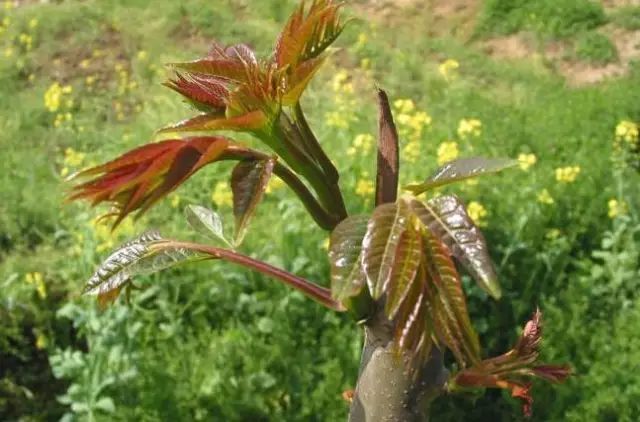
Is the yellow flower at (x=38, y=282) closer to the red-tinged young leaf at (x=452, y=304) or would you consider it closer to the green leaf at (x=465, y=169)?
the green leaf at (x=465, y=169)

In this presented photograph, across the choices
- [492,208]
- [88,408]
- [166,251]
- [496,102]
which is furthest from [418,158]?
[166,251]

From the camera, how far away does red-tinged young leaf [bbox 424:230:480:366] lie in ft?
2.00

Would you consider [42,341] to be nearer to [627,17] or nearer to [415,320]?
[415,320]

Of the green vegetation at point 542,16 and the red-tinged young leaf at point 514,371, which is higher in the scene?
the red-tinged young leaf at point 514,371

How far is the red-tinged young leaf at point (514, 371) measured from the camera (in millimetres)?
752

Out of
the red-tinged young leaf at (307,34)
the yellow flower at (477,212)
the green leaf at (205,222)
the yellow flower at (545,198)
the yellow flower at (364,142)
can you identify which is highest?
the red-tinged young leaf at (307,34)

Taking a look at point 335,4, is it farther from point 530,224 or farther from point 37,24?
point 37,24

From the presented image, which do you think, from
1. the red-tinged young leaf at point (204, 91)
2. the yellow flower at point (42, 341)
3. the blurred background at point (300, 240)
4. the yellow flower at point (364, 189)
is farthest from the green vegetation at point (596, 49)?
the red-tinged young leaf at point (204, 91)

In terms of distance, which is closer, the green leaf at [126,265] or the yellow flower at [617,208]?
the green leaf at [126,265]

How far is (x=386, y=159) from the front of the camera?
28.8 inches

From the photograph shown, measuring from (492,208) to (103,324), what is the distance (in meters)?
1.54

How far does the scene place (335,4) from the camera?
0.72 metres

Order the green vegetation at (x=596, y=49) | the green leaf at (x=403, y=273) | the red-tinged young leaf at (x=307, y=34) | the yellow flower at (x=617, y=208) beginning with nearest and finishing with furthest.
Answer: the green leaf at (x=403, y=273)
the red-tinged young leaf at (x=307, y=34)
the yellow flower at (x=617, y=208)
the green vegetation at (x=596, y=49)

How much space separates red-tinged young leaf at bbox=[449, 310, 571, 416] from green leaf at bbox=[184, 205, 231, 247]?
0.31m
